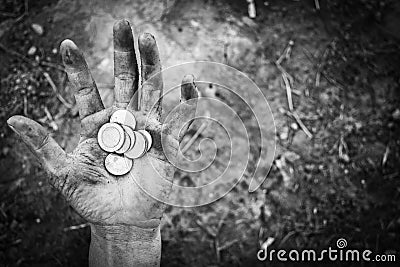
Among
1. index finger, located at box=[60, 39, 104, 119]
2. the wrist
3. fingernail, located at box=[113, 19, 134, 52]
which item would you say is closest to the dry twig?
the wrist

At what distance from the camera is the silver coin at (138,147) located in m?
1.71

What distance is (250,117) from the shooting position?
2.78 m

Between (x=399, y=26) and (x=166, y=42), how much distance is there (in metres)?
1.47

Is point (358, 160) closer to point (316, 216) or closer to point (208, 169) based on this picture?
point (316, 216)

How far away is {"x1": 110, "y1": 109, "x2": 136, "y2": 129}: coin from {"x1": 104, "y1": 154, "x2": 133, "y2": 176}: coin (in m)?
0.13

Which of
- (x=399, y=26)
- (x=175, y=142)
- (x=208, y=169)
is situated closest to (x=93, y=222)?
(x=175, y=142)

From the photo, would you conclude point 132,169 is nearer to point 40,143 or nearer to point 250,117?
point 40,143

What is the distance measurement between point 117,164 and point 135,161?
0.23 feet

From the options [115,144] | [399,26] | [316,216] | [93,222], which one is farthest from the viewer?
[399,26]

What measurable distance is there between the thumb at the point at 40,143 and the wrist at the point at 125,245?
0.33 metres

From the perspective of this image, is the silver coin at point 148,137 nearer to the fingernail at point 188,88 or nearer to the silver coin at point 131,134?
the silver coin at point 131,134

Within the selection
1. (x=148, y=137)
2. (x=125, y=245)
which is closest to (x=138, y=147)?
(x=148, y=137)

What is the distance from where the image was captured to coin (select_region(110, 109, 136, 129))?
176 centimetres

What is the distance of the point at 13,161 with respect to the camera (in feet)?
8.65
